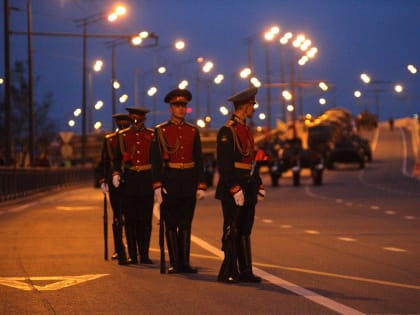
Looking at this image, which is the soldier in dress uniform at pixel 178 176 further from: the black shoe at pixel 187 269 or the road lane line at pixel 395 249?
the road lane line at pixel 395 249

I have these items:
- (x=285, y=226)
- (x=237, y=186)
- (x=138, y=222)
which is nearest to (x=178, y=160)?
(x=237, y=186)

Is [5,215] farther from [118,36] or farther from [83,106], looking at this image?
[83,106]

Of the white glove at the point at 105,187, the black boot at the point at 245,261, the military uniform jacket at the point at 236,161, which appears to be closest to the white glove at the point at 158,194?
the military uniform jacket at the point at 236,161

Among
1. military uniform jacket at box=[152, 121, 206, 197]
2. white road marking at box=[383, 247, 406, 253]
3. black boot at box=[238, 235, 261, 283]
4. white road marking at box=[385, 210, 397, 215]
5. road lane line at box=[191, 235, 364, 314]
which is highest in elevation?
military uniform jacket at box=[152, 121, 206, 197]

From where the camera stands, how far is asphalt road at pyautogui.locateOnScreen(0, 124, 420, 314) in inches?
434

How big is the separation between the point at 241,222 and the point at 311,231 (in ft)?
29.1

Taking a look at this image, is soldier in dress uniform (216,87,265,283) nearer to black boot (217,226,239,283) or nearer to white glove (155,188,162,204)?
black boot (217,226,239,283)

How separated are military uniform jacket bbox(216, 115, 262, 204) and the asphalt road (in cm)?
98

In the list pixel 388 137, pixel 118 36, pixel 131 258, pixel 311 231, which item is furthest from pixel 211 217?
pixel 388 137

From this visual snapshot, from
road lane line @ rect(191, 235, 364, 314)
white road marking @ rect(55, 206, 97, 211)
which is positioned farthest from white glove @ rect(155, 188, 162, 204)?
white road marking @ rect(55, 206, 97, 211)

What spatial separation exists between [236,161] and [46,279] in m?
2.45

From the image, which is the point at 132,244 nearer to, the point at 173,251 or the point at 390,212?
the point at 173,251

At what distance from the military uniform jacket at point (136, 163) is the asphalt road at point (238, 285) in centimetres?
96

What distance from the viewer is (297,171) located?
51.4 metres
